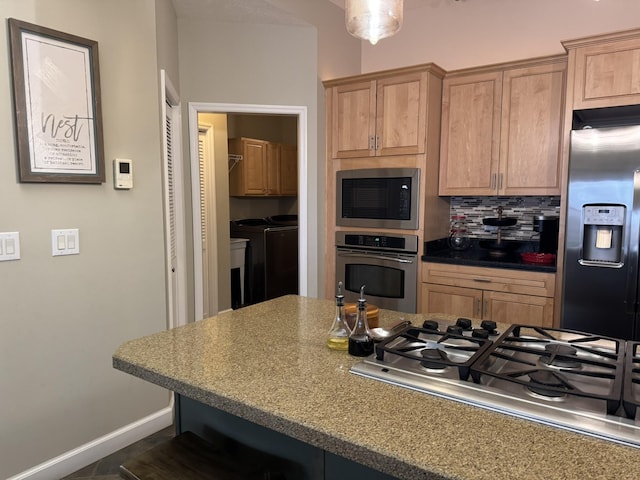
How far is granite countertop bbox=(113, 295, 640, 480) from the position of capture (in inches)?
30.2

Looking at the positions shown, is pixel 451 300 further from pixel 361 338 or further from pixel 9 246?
pixel 9 246

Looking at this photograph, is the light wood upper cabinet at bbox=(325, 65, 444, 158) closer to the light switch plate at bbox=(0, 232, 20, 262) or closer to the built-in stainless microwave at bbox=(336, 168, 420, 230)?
the built-in stainless microwave at bbox=(336, 168, 420, 230)

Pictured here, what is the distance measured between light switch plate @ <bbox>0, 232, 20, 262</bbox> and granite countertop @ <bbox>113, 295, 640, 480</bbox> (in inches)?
34.3

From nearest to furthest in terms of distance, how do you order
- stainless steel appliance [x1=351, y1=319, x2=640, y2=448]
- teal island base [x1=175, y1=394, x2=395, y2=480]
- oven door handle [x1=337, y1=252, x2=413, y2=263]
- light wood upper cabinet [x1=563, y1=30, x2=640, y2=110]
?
stainless steel appliance [x1=351, y1=319, x2=640, y2=448] < teal island base [x1=175, y1=394, x2=395, y2=480] < light wood upper cabinet [x1=563, y1=30, x2=640, y2=110] < oven door handle [x1=337, y1=252, x2=413, y2=263]

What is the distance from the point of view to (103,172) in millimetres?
2127

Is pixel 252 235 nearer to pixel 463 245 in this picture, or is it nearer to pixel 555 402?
pixel 463 245

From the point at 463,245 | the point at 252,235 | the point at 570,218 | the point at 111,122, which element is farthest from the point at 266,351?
the point at 252,235

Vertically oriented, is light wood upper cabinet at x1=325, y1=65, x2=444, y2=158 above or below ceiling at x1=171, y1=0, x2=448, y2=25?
below

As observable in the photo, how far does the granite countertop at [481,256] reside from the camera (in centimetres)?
293

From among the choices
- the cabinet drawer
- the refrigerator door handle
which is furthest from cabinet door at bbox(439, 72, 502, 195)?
the refrigerator door handle

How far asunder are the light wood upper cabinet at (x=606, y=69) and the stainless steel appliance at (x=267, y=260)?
339 cm

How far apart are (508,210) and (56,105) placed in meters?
3.12

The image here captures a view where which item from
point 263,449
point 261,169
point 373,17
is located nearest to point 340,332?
point 263,449

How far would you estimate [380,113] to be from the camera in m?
3.40
